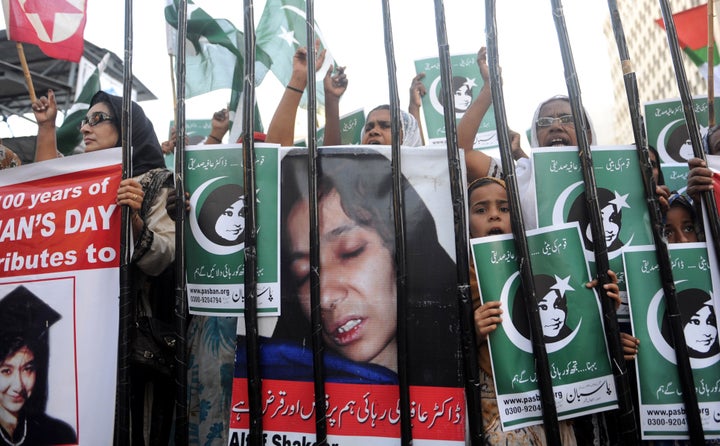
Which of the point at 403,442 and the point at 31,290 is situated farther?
the point at 31,290

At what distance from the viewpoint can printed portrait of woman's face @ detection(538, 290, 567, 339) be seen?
1417 millimetres

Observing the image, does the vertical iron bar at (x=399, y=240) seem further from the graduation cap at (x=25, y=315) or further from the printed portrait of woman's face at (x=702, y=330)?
the graduation cap at (x=25, y=315)

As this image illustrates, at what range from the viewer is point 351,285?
146 cm

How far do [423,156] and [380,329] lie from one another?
1.61 ft

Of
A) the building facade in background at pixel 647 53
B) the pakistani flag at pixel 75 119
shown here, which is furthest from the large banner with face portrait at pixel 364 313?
the building facade in background at pixel 647 53

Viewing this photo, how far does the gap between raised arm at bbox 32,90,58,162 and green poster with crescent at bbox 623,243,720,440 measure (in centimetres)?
249

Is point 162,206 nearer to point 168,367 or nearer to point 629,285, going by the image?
point 168,367

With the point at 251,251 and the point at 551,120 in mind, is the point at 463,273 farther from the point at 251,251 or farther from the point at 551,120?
the point at 551,120

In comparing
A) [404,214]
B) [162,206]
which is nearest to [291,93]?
[162,206]

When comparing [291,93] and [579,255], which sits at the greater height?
[291,93]

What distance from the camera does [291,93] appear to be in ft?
7.88

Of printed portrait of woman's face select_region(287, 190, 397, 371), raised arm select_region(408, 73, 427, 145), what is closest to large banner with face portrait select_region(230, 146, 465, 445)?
printed portrait of woman's face select_region(287, 190, 397, 371)

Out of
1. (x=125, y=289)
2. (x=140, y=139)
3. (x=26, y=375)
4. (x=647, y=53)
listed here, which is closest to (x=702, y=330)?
(x=125, y=289)

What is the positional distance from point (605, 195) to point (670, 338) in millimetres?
425
